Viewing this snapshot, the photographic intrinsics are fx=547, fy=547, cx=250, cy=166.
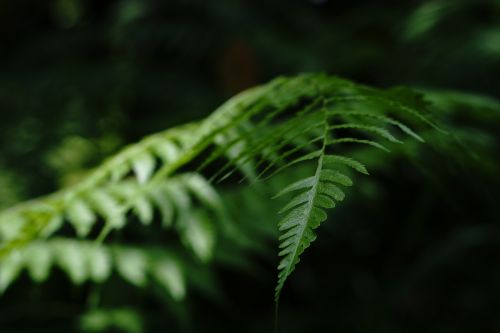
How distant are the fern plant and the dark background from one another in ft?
2.29

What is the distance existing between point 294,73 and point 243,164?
2.26 m

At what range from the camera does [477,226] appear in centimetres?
240

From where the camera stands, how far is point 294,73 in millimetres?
2895

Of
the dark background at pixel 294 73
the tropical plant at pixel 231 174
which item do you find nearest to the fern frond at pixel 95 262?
the tropical plant at pixel 231 174

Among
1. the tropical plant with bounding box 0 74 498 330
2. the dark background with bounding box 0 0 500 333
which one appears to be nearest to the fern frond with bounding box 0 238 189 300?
the tropical plant with bounding box 0 74 498 330

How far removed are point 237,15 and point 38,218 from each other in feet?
7.14

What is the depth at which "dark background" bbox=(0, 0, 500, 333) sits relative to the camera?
2.19 m

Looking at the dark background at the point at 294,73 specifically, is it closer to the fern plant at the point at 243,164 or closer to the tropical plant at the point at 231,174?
the tropical plant at the point at 231,174

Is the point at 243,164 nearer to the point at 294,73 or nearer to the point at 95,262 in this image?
the point at 95,262

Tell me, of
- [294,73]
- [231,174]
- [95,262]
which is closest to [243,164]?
[231,174]

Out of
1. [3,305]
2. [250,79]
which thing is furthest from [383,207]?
[3,305]

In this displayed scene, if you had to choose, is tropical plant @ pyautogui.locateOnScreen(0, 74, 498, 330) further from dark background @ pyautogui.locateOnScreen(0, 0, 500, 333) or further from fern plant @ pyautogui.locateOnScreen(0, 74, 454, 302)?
dark background @ pyautogui.locateOnScreen(0, 0, 500, 333)

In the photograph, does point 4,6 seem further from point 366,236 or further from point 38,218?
point 38,218

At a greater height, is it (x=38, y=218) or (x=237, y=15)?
(x=237, y=15)
